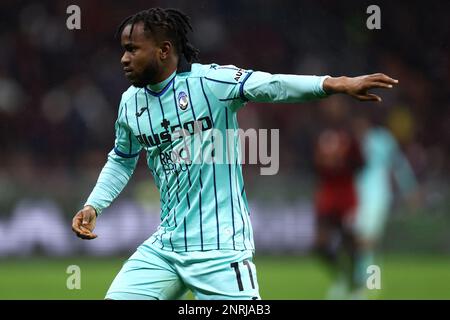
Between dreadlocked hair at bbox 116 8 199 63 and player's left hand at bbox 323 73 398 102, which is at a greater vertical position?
dreadlocked hair at bbox 116 8 199 63

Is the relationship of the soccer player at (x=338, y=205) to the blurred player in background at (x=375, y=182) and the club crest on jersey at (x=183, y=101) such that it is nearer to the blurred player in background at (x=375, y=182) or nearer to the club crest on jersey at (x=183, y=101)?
the blurred player in background at (x=375, y=182)

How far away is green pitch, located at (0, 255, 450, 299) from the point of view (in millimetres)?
10547

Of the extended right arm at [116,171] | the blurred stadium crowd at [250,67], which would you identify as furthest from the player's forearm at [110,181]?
the blurred stadium crowd at [250,67]

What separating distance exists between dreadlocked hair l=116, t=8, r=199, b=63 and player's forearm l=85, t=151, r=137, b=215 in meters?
0.73

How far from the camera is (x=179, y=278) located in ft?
17.9

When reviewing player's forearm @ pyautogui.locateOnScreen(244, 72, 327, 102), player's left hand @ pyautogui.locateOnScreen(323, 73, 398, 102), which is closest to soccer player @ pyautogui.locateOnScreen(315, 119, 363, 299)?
player's forearm @ pyautogui.locateOnScreen(244, 72, 327, 102)

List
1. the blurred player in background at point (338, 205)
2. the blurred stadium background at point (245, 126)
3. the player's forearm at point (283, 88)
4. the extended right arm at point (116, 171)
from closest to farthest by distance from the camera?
the player's forearm at point (283, 88)
the extended right arm at point (116, 171)
the blurred player in background at point (338, 205)
the blurred stadium background at point (245, 126)

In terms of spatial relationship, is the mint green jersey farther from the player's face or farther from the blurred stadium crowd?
the blurred stadium crowd

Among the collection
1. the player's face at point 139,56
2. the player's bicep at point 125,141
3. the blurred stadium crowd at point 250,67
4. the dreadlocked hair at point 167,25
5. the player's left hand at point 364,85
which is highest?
the blurred stadium crowd at point 250,67

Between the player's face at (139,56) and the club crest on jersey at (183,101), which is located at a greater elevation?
the player's face at (139,56)

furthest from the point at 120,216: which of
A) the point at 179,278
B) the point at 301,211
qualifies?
the point at 179,278

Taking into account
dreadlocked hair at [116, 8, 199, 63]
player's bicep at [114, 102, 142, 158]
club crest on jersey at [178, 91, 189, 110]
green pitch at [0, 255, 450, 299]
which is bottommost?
green pitch at [0, 255, 450, 299]

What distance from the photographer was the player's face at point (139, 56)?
5441 mm
